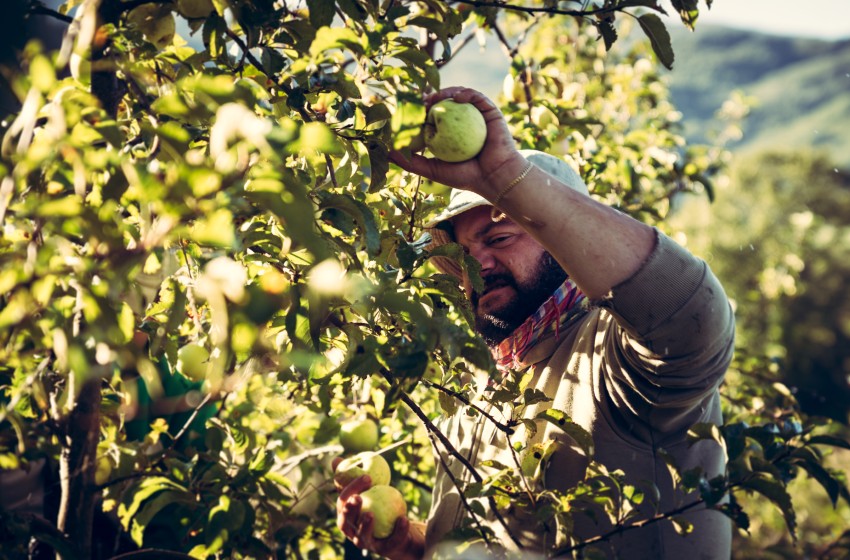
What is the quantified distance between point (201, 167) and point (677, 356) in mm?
906

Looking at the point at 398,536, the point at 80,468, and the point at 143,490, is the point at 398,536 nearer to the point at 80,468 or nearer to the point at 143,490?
the point at 143,490

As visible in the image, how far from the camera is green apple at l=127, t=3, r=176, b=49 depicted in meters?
1.29

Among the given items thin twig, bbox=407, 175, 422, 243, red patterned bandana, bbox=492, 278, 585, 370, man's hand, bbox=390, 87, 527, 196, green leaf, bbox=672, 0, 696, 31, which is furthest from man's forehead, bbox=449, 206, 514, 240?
green leaf, bbox=672, 0, 696, 31

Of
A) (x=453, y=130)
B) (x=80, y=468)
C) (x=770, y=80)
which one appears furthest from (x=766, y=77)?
(x=80, y=468)

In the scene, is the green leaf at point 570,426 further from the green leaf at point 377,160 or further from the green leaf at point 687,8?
the green leaf at point 687,8

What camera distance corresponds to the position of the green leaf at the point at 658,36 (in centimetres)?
134

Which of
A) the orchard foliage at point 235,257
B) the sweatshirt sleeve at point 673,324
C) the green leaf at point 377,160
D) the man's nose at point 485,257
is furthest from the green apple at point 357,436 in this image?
the green leaf at point 377,160

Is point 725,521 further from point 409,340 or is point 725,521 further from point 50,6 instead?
point 50,6

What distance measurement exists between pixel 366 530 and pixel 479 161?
0.91m

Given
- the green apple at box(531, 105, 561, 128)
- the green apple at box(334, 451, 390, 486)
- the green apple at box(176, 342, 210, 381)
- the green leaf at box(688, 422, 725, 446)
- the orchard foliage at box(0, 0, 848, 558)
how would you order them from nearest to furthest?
the orchard foliage at box(0, 0, 848, 558) < the green leaf at box(688, 422, 725, 446) < the green apple at box(176, 342, 210, 381) < the green apple at box(334, 451, 390, 486) < the green apple at box(531, 105, 561, 128)

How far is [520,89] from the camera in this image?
2225 millimetres

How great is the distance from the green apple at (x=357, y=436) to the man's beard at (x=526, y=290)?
39cm

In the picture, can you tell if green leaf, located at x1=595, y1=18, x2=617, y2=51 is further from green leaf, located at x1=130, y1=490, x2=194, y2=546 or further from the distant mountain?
the distant mountain

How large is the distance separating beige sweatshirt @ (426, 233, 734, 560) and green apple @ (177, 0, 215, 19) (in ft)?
2.64
